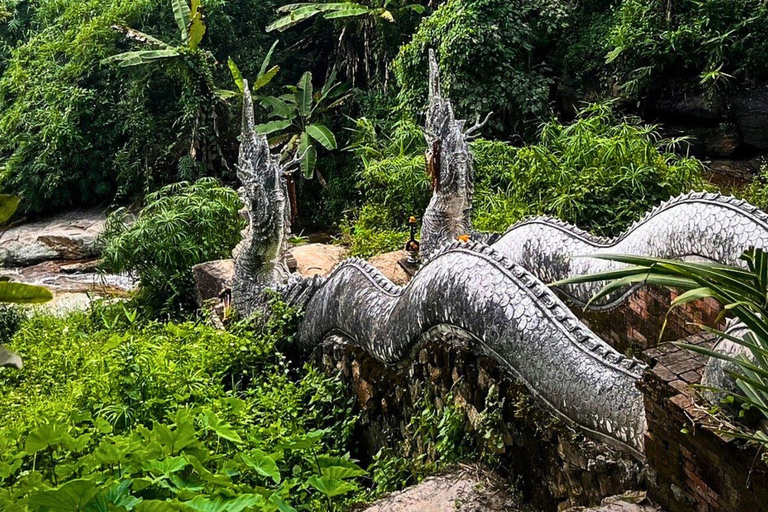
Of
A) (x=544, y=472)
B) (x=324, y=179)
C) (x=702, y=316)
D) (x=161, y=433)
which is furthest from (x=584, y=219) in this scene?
(x=324, y=179)

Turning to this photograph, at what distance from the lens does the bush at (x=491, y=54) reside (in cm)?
1031

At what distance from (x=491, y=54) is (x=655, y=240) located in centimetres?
718

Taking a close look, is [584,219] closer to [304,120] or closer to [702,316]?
[702,316]

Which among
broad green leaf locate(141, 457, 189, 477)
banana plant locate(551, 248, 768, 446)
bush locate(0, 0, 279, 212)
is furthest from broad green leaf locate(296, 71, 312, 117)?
banana plant locate(551, 248, 768, 446)

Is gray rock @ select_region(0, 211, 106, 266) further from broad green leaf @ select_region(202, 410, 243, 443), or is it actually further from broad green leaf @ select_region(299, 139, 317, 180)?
broad green leaf @ select_region(202, 410, 243, 443)

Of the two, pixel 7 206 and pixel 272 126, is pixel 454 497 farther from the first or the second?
pixel 272 126

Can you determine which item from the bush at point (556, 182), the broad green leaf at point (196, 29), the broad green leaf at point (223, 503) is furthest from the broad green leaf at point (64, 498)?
the broad green leaf at point (196, 29)

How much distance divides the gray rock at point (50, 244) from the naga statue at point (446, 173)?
23.5ft

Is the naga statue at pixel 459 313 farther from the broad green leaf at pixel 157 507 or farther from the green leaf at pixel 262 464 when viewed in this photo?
the broad green leaf at pixel 157 507

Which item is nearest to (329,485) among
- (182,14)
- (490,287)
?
(490,287)

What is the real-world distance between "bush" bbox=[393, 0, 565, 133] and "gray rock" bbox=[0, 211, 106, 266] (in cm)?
598

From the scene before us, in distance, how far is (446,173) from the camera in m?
6.04

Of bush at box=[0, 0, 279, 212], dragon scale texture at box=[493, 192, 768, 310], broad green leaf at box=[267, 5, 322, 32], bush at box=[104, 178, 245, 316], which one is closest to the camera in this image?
dragon scale texture at box=[493, 192, 768, 310]

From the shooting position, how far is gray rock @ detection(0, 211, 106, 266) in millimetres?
11555
